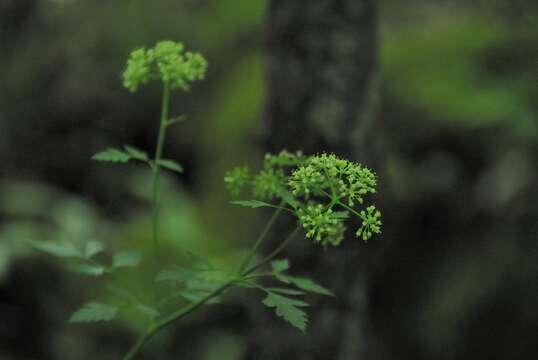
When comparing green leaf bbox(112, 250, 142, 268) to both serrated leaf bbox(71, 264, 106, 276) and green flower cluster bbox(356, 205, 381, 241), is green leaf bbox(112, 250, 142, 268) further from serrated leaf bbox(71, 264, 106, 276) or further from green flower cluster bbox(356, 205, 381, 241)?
green flower cluster bbox(356, 205, 381, 241)

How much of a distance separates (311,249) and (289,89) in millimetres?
506

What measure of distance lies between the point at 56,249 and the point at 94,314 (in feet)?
0.80

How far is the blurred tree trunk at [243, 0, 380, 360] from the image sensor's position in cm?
193

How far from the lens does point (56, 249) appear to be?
4.51ft

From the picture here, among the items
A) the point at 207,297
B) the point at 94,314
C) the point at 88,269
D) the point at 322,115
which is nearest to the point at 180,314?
the point at 207,297

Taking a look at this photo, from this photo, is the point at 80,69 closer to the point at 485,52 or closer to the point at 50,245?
the point at 485,52

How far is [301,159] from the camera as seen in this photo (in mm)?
1348

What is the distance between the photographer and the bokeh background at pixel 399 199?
330 centimetres

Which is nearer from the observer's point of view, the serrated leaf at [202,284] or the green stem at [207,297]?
the green stem at [207,297]

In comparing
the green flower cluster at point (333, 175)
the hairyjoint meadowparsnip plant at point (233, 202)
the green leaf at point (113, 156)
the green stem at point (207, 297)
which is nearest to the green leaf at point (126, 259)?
the hairyjoint meadowparsnip plant at point (233, 202)

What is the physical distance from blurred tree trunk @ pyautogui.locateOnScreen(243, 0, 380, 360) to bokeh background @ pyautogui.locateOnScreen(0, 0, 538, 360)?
104 mm

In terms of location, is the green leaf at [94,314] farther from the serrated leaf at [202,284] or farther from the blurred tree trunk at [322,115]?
the blurred tree trunk at [322,115]

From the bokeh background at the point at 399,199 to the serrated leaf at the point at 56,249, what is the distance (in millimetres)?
796

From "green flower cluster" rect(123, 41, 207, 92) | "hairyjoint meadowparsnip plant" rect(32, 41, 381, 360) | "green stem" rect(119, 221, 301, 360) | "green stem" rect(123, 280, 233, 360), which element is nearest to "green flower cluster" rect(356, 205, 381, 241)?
"hairyjoint meadowparsnip plant" rect(32, 41, 381, 360)
